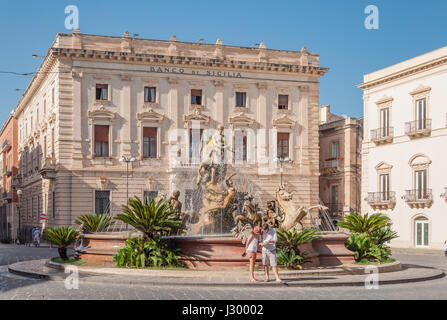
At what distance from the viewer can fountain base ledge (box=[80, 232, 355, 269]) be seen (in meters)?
16.8

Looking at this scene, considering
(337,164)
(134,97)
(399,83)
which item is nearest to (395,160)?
(399,83)

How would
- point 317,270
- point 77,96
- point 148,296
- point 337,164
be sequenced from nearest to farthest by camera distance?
1. point 148,296
2. point 317,270
3. point 77,96
4. point 337,164

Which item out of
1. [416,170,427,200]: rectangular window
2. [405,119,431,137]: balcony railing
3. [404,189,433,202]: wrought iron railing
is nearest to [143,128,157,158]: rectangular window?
[405,119,431,137]: balcony railing

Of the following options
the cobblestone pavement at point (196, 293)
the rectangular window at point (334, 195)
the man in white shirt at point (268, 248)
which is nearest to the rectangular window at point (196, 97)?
the rectangular window at point (334, 195)

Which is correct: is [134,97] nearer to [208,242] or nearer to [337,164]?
[337,164]

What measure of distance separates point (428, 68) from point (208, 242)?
26358mm

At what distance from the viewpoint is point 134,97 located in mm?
42031

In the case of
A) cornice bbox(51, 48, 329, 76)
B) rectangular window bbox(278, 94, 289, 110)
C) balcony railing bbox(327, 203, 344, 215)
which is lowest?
balcony railing bbox(327, 203, 344, 215)

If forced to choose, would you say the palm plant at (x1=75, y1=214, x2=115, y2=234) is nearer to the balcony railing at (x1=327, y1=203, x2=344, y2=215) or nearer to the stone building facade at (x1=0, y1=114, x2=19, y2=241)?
the balcony railing at (x1=327, y1=203, x2=344, y2=215)

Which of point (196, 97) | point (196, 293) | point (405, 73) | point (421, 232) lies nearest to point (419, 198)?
point (421, 232)

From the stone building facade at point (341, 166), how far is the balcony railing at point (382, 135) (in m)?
6.34

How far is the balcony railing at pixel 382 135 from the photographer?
41.9m

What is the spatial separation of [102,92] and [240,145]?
382 inches

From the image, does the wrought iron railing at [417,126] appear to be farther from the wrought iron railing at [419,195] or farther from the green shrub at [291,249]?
the green shrub at [291,249]
